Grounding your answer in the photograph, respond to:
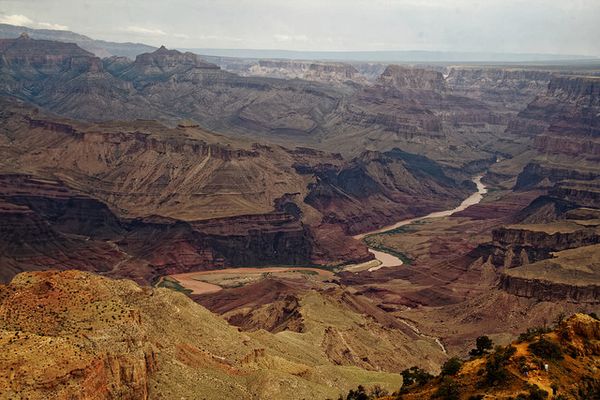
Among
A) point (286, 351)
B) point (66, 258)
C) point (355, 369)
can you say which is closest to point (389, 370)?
point (355, 369)

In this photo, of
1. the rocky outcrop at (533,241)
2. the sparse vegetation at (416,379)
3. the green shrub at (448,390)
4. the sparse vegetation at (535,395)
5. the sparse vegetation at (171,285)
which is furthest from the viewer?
the rocky outcrop at (533,241)

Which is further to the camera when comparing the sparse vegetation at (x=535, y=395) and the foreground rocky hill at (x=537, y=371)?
the foreground rocky hill at (x=537, y=371)

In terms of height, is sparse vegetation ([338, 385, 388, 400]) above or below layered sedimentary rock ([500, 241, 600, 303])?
above

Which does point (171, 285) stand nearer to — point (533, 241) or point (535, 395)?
point (533, 241)

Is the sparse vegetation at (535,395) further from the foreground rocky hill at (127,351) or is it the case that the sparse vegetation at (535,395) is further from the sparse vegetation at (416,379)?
the foreground rocky hill at (127,351)

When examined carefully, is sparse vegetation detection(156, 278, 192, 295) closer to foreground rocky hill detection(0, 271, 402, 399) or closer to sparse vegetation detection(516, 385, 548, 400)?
foreground rocky hill detection(0, 271, 402, 399)

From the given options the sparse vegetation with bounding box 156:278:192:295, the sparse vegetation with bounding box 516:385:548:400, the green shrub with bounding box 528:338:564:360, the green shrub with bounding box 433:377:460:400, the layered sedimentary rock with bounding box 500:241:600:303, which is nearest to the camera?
the sparse vegetation with bounding box 516:385:548:400

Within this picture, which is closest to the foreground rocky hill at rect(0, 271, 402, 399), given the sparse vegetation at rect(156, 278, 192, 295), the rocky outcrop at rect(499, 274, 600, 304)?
the rocky outcrop at rect(499, 274, 600, 304)

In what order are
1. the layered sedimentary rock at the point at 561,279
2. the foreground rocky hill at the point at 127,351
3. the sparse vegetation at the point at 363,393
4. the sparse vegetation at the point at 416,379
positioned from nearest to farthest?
the foreground rocky hill at the point at 127,351, the sparse vegetation at the point at 416,379, the sparse vegetation at the point at 363,393, the layered sedimentary rock at the point at 561,279

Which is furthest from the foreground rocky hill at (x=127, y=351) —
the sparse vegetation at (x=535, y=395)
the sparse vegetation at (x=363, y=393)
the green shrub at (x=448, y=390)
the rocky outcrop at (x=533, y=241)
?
the rocky outcrop at (x=533, y=241)
